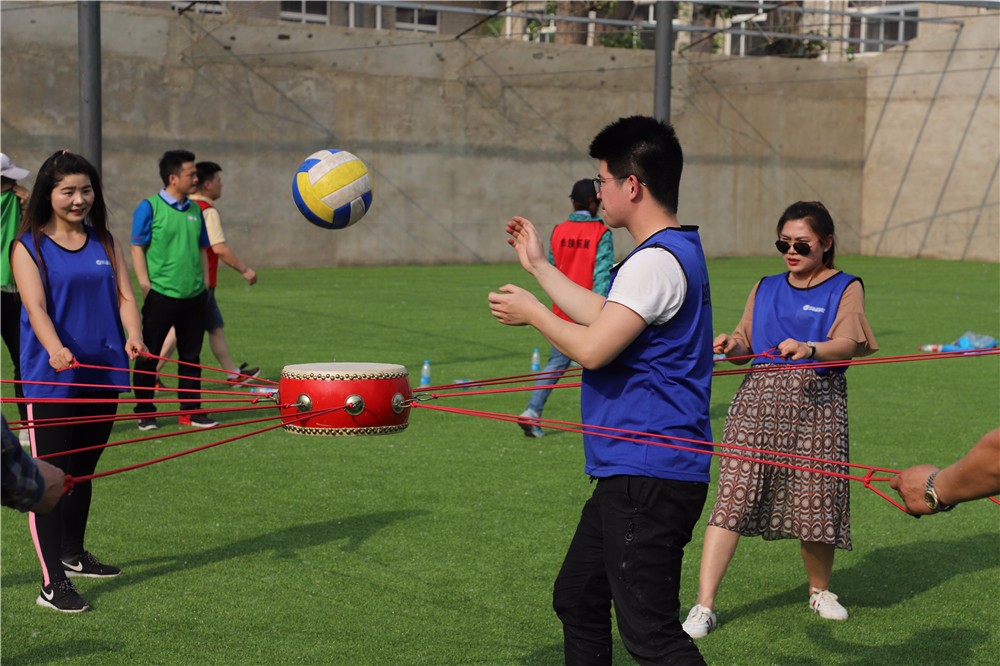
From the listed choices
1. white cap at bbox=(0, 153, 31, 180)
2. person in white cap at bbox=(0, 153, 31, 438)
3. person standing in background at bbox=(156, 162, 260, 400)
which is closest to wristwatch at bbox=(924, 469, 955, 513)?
person in white cap at bbox=(0, 153, 31, 438)

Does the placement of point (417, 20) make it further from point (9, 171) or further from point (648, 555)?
point (648, 555)

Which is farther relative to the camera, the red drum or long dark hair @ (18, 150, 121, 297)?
long dark hair @ (18, 150, 121, 297)

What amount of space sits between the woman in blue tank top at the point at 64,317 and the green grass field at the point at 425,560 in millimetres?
392

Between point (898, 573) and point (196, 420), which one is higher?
point (196, 420)

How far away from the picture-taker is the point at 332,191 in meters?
6.75

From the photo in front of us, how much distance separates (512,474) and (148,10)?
19.3m

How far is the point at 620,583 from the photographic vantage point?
3.60 metres

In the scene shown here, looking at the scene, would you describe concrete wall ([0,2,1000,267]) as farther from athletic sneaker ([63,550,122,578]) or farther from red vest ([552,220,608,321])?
athletic sneaker ([63,550,122,578])

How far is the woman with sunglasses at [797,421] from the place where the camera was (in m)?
5.19

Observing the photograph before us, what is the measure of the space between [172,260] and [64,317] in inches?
158

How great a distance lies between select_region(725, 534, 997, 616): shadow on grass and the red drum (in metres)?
2.07

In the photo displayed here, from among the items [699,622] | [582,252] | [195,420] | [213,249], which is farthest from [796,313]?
[213,249]

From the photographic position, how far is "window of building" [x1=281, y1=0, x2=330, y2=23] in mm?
33344

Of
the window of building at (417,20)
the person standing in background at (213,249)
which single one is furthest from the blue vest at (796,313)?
the window of building at (417,20)
